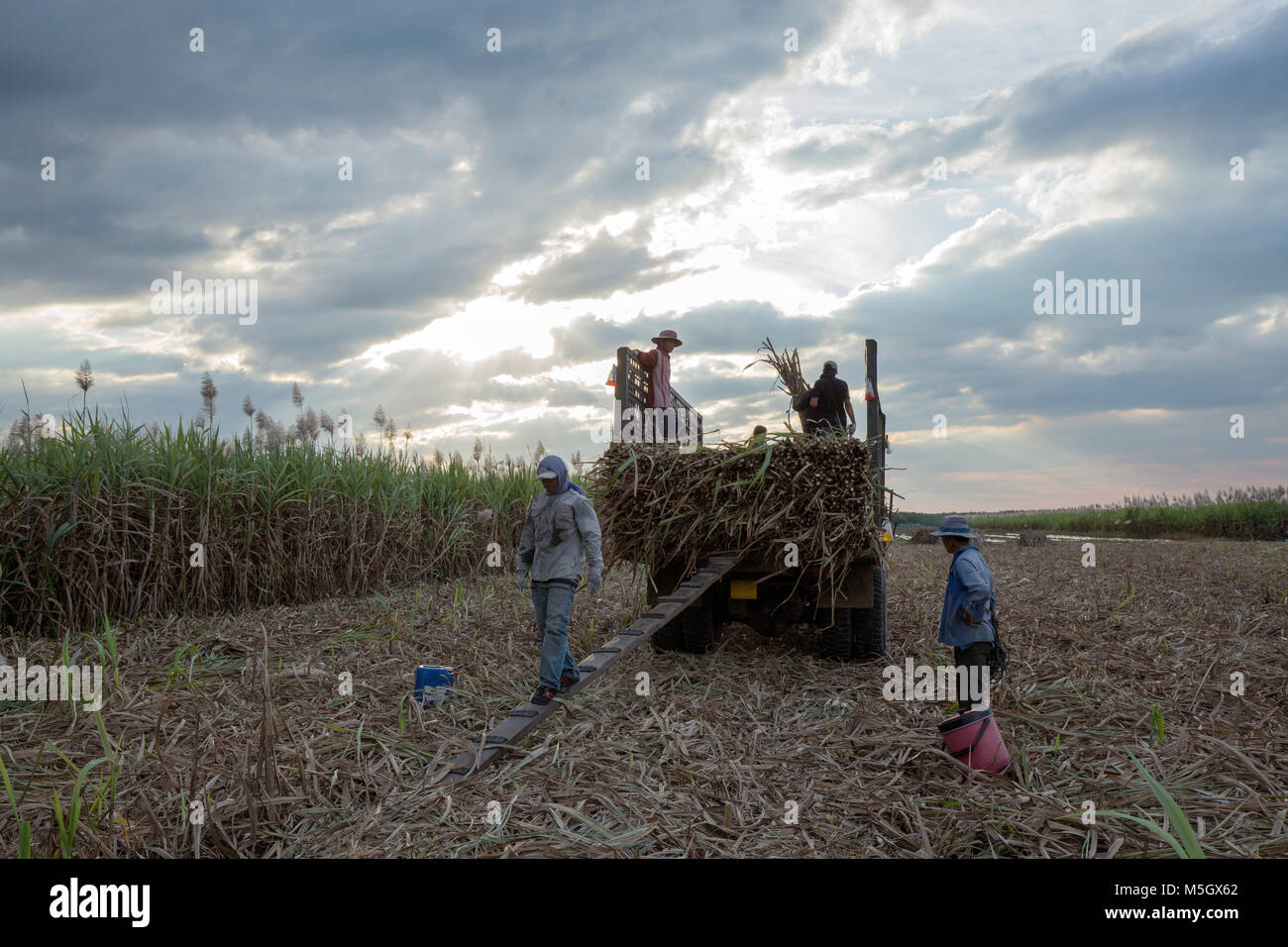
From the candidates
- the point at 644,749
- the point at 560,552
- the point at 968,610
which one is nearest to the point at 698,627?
the point at 560,552

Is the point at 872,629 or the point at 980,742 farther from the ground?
the point at 872,629

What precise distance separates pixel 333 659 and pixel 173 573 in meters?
2.87

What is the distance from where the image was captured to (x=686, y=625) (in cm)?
716

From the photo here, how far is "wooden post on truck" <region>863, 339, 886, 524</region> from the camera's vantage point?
664cm

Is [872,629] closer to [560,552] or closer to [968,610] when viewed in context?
[968,610]

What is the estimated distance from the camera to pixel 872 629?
22.7 feet

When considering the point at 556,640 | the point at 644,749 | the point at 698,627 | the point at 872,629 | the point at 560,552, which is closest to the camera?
the point at 644,749

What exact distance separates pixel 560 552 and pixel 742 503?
1.72 metres

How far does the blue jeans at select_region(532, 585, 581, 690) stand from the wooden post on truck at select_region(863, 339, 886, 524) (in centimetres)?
288

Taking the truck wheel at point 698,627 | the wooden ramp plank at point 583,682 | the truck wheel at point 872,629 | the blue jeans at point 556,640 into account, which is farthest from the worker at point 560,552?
the truck wheel at point 872,629

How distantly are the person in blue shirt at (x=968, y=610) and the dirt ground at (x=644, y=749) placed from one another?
497 mm

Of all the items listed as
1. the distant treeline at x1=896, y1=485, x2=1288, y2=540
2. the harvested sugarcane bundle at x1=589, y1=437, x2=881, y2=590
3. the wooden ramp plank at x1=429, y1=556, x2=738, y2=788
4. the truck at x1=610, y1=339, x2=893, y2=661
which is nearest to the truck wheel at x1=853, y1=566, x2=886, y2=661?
the truck at x1=610, y1=339, x2=893, y2=661

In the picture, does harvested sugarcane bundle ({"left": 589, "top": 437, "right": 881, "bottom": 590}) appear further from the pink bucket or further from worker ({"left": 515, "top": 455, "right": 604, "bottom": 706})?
the pink bucket

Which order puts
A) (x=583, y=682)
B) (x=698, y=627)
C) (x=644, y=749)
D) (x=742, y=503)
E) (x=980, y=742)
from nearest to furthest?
1. (x=980, y=742)
2. (x=644, y=749)
3. (x=583, y=682)
4. (x=742, y=503)
5. (x=698, y=627)
